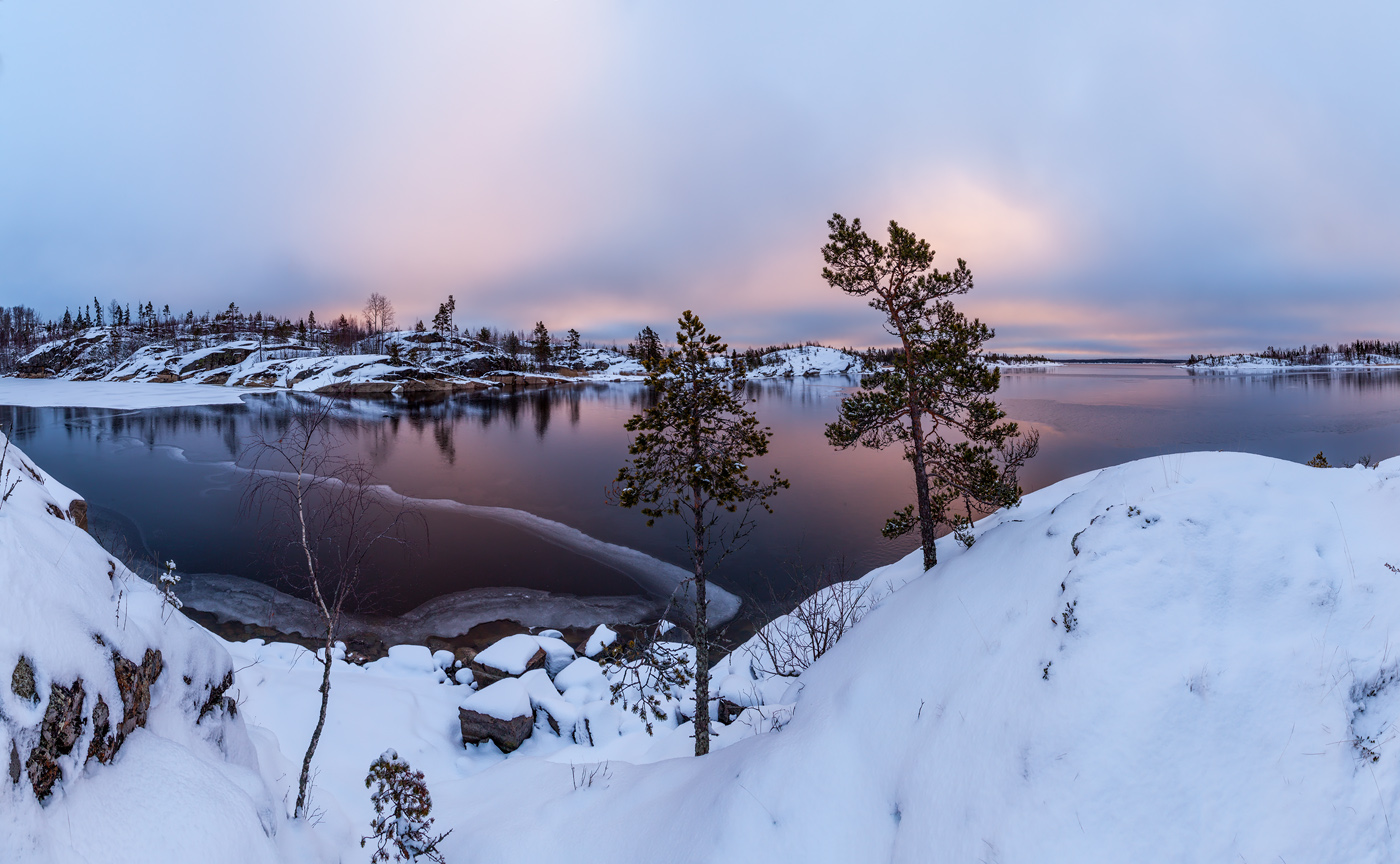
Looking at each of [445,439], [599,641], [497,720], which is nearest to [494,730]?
[497,720]

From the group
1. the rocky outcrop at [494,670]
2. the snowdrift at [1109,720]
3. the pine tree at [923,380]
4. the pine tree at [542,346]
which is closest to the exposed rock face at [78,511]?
the rocky outcrop at [494,670]

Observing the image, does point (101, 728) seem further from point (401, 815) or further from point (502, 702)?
point (502, 702)

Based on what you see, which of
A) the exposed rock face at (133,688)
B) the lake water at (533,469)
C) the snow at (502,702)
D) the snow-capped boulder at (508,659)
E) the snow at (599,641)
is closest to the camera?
the exposed rock face at (133,688)

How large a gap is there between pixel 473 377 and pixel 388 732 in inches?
4857

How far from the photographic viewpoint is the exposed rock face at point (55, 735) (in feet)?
13.7

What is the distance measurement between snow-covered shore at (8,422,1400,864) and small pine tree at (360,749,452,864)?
0.86 m

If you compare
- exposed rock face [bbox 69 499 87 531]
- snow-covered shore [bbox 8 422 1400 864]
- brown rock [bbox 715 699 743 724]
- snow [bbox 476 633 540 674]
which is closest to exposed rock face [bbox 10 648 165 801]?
snow-covered shore [bbox 8 422 1400 864]

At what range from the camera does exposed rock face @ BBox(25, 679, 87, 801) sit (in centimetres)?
416

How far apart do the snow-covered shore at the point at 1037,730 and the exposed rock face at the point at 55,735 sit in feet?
0.41

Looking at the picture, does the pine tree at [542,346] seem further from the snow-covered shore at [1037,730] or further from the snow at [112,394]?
the snow-covered shore at [1037,730]

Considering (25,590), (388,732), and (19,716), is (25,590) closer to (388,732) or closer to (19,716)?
(19,716)

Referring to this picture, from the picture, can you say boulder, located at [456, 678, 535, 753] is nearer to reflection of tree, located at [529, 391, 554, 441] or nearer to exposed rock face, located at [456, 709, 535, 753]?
exposed rock face, located at [456, 709, 535, 753]

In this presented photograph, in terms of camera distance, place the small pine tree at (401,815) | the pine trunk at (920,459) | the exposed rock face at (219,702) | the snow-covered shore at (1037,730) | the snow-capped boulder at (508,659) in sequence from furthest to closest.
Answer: the pine trunk at (920,459), the snow-capped boulder at (508,659), the exposed rock face at (219,702), the small pine tree at (401,815), the snow-covered shore at (1037,730)

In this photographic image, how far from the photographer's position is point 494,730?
1161 cm
